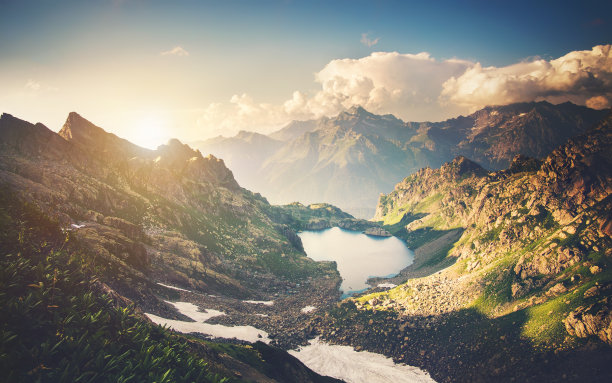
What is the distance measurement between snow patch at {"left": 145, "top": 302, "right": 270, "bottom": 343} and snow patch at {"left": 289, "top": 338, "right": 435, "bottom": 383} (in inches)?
488

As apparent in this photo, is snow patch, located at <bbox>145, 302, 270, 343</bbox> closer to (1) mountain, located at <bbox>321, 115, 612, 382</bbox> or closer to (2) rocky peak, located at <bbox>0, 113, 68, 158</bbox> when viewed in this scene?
(1) mountain, located at <bbox>321, 115, 612, 382</bbox>

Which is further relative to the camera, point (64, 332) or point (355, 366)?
point (355, 366)

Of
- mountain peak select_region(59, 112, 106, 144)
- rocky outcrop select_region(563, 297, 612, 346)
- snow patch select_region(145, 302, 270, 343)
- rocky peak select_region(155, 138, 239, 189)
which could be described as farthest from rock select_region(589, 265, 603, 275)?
mountain peak select_region(59, 112, 106, 144)

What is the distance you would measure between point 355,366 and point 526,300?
54.5 metres

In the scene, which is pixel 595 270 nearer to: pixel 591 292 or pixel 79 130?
pixel 591 292

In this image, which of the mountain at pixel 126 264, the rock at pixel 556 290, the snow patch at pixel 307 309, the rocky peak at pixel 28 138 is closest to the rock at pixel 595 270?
the rock at pixel 556 290

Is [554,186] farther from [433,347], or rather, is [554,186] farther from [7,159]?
[7,159]

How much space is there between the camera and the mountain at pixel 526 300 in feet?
219

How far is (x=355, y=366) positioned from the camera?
81625mm

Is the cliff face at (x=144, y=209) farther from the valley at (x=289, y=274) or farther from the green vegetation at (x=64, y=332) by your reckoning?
the green vegetation at (x=64, y=332)

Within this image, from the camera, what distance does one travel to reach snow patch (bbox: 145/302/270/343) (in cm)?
6906

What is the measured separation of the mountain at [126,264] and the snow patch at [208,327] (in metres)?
2.37

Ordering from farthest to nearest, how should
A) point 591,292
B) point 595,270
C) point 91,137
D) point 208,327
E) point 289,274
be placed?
point 289,274
point 91,137
point 595,270
point 208,327
point 591,292

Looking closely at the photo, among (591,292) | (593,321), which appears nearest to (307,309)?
(593,321)
